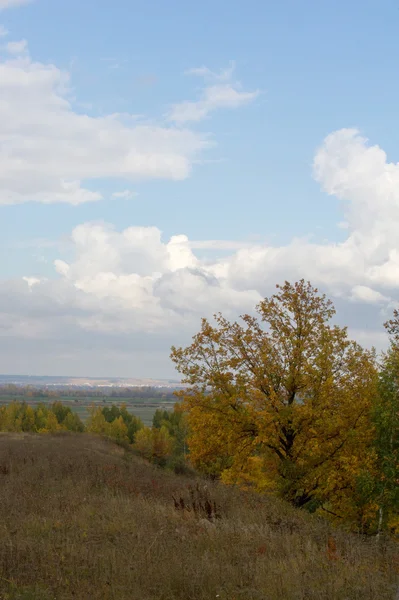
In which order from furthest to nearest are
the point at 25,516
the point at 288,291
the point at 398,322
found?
the point at 398,322 < the point at 288,291 < the point at 25,516

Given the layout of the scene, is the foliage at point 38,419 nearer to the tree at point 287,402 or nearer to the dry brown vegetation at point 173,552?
the tree at point 287,402

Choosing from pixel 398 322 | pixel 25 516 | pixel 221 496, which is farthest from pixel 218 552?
pixel 398 322

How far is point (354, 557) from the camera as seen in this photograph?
8.91 meters

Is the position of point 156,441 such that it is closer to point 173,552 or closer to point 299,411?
point 299,411

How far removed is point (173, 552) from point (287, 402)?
15.7 metres

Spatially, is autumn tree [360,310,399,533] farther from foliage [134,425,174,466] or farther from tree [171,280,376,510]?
foliage [134,425,174,466]

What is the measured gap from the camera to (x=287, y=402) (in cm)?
2344

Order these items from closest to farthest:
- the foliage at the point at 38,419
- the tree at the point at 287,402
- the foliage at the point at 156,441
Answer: the tree at the point at 287,402 < the foliage at the point at 156,441 < the foliage at the point at 38,419

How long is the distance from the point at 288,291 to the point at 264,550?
17.1m

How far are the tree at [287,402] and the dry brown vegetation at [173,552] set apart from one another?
359 inches

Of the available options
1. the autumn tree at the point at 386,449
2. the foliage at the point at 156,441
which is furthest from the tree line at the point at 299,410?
the foliage at the point at 156,441

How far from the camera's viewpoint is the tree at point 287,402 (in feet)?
73.5

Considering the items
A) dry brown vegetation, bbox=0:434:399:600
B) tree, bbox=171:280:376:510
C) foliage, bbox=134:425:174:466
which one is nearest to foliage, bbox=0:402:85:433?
foliage, bbox=134:425:174:466

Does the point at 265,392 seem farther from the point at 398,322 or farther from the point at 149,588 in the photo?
the point at 149,588
